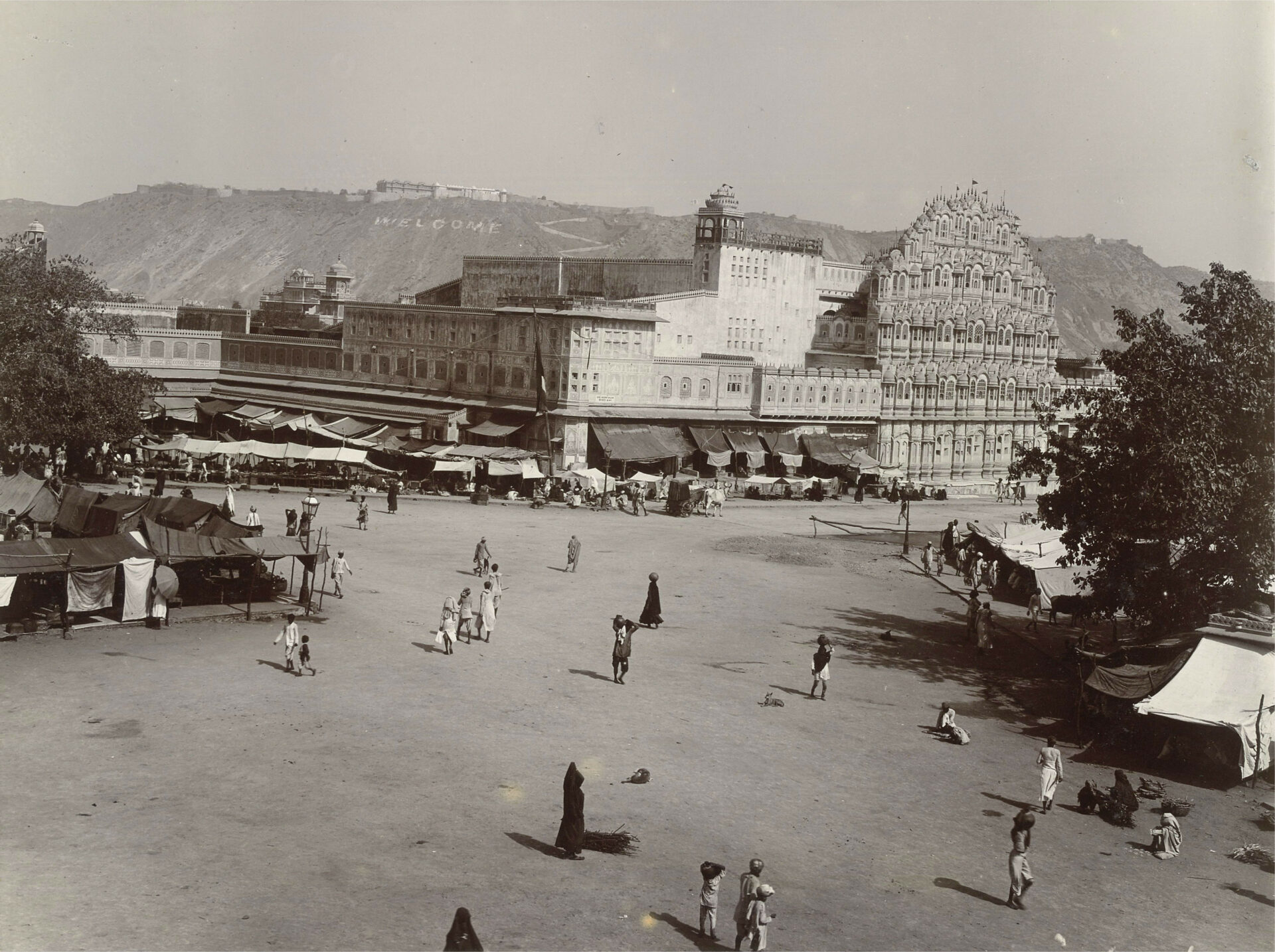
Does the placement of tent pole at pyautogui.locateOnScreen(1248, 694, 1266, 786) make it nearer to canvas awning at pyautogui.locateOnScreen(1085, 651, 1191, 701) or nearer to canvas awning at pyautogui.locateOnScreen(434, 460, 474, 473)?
canvas awning at pyautogui.locateOnScreen(1085, 651, 1191, 701)

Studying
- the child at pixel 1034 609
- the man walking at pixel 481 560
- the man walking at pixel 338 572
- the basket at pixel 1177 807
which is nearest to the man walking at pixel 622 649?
the man walking at pixel 338 572

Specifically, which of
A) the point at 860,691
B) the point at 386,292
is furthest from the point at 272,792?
the point at 386,292

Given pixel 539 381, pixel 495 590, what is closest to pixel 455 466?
pixel 539 381

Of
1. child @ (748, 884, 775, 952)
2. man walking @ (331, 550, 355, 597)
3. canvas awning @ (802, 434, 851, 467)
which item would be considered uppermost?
canvas awning @ (802, 434, 851, 467)

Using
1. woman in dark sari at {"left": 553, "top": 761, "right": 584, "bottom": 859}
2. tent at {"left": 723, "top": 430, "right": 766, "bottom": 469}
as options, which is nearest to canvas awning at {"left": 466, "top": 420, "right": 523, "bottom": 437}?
tent at {"left": 723, "top": 430, "right": 766, "bottom": 469}

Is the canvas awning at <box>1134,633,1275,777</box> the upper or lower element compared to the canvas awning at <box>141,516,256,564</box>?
lower

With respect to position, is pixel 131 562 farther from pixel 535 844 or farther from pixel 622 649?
pixel 535 844
